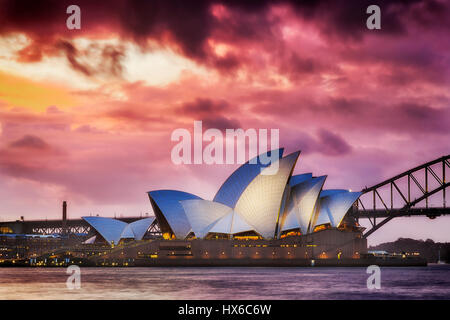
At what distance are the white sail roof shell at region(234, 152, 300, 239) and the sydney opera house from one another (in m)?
0.19

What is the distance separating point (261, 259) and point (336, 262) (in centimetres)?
1528

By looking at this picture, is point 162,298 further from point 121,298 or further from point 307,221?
point 307,221

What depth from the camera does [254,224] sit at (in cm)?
13362

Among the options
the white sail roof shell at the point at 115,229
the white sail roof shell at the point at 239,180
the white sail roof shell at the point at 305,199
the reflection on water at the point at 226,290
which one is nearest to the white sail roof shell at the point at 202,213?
the white sail roof shell at the point at 239,180

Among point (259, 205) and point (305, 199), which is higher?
→ point (305, 199)

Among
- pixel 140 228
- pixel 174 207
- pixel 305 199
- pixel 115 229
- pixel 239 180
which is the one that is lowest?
pixel 115 229

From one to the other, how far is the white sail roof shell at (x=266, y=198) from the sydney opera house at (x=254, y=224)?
189mm

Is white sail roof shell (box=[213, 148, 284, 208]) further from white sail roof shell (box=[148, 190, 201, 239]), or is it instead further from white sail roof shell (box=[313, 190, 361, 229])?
white sail roof shell (box=[313, 190, 361, 229])

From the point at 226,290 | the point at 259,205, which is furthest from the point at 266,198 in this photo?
the point at 226,290

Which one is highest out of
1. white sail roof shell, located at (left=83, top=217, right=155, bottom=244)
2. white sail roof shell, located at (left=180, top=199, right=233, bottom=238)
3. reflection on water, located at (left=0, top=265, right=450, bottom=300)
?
white sail roof shell, located at (left=180, top=199, right=233, bottom=238)

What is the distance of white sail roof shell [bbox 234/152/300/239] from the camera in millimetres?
122938

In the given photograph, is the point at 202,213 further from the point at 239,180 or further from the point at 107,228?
the point at 107,228

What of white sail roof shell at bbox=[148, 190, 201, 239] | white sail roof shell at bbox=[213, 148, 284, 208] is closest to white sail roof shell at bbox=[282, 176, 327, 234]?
white sail roof shell at bbox=[213, 148, 284, 208]

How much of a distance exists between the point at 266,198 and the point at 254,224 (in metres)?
8.41
